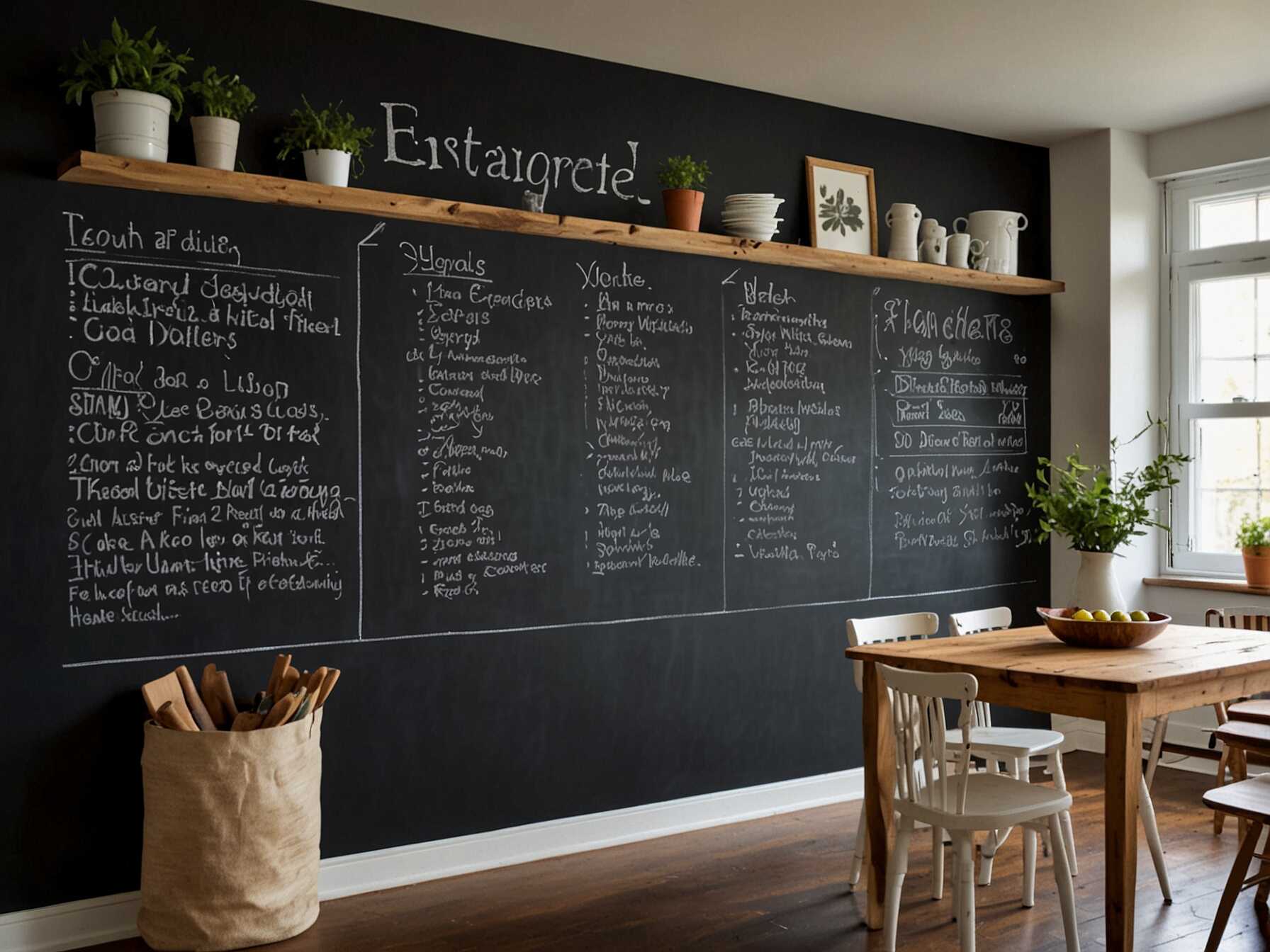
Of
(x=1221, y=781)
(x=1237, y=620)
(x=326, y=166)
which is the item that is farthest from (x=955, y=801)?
(x=326, y=166)

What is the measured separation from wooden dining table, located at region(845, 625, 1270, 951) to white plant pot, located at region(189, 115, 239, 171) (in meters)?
2.31

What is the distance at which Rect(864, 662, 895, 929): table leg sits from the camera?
332cm

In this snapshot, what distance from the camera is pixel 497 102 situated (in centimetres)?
405

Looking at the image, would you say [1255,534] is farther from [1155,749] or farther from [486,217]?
[486,217]

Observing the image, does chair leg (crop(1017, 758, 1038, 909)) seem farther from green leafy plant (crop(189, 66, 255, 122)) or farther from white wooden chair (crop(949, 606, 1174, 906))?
green leafy plant (crop(189, 66, 255, 122))

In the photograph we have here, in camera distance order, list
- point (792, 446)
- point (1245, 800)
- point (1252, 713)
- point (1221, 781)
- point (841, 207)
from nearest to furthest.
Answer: point (1245, 800)
point (1252, 713)
point (1221, 781)
point (792, 446)
point (841, 207)

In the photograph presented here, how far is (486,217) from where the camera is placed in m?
3.87

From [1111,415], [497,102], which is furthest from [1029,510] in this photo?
[497,102]

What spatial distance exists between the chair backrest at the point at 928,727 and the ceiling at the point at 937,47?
2200 mm

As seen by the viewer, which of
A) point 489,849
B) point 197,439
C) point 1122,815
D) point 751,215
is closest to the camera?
point 1122,815

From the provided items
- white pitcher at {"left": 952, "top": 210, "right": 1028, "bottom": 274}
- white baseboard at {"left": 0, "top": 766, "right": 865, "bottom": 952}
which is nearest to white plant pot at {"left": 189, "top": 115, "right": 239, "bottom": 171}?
white baseboard at {"left": 0, "top": 766, "right": 865, "bottom": 952}

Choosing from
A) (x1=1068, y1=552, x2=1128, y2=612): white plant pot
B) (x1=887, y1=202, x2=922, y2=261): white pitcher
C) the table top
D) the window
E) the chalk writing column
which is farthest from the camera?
the window

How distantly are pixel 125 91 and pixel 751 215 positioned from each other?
2207mm

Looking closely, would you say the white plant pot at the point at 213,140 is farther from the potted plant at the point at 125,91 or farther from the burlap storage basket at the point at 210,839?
the burlap storage basket at the point at 210,839
